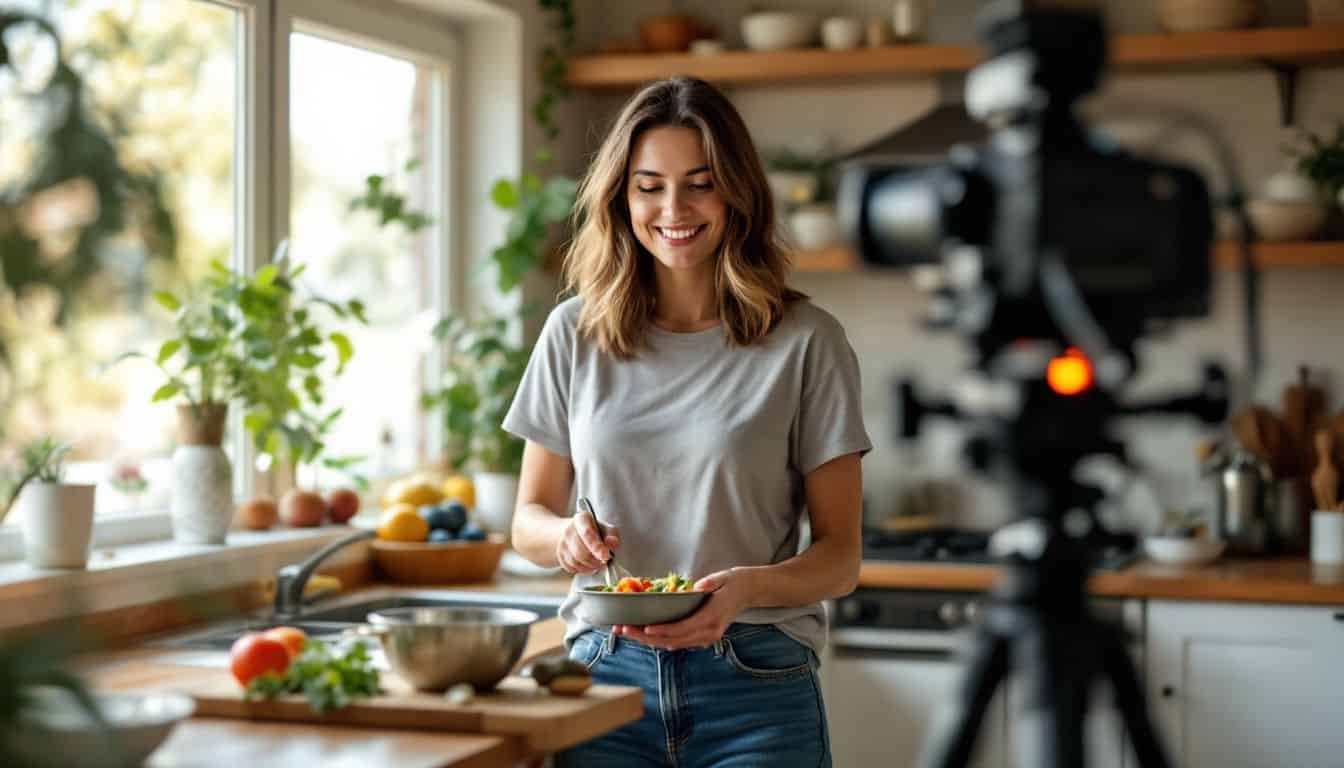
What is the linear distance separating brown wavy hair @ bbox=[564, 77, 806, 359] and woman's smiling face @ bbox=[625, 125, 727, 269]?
2 centimetres

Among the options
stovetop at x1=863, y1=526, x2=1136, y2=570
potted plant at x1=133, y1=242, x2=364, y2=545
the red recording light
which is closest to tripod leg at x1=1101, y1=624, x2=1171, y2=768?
the red recording light

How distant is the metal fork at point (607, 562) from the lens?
1835mm

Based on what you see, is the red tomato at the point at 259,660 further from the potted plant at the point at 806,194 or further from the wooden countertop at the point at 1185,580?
the potted plant at the point at 806,194

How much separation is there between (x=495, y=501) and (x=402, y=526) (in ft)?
1.29

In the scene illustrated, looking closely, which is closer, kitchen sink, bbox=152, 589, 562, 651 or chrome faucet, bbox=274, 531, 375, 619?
kitchen sink, bbox=152, 589, 562, 651

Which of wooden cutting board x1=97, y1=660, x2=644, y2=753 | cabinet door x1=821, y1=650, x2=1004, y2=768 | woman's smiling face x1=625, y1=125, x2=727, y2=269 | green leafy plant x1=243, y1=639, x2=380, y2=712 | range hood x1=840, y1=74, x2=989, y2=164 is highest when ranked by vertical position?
range hood x1=840, y1=74, x2=989, y2=164

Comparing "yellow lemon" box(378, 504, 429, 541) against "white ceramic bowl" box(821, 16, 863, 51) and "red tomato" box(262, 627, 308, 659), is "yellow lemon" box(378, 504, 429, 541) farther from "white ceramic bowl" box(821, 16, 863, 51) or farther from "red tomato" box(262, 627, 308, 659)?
"white ceramic bowl" box(821, 16, 863, 51)

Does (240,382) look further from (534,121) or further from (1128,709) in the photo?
(1128,709)

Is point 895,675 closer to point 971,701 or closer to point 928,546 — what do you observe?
point 928,546

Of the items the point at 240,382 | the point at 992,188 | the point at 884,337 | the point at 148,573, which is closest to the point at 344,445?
the point at 240,382

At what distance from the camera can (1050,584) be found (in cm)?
105

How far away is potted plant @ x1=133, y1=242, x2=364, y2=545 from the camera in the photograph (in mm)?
2725

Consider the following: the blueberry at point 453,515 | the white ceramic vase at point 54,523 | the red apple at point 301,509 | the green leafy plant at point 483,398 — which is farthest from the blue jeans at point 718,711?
the green leafy plant at point 483,398

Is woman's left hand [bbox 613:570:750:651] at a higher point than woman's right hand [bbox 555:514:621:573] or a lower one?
lower
